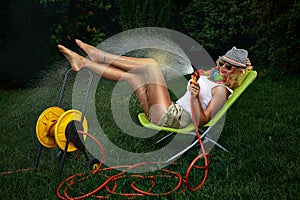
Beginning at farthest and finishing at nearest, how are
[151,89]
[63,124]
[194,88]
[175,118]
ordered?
[151,89] → [175,118] → [194,88] → [63,124]

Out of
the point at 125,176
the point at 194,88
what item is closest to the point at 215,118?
the point at 194,88

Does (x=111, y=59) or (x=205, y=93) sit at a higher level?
(x=111, y=59)

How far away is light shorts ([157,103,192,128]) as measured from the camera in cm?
342

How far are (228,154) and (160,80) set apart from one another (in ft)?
2.83

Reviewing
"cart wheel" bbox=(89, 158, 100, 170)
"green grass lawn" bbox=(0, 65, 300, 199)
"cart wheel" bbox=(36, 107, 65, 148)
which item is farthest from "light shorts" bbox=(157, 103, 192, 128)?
"cart wheel" bbox=(36, 107, 65, 148)

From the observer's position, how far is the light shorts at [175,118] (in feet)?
11.2

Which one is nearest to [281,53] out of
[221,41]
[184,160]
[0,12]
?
[221,41]

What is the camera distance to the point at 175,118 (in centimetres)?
343

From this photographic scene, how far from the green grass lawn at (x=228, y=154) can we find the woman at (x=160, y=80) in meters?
0.38

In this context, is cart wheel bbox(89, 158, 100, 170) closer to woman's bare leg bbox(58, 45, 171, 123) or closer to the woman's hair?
woman's bare leg bbox(58, 45, 171, 123)

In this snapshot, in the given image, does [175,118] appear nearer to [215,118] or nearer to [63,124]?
[215,118]

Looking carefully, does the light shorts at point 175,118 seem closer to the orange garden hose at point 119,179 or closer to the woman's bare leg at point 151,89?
the woman's bare leg at point 151,89

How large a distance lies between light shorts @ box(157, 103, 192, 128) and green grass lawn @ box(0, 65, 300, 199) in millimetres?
297

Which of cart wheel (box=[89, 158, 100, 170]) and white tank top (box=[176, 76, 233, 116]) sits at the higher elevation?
white tank top (box=[176, 76, 233, 116])
